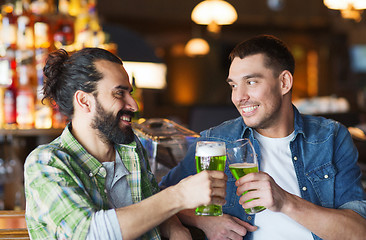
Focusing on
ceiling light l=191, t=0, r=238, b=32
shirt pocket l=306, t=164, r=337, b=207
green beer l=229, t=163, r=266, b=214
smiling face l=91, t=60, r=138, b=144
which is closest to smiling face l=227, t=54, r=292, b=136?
shirt pocket l=306, t=164, r=337, b=207

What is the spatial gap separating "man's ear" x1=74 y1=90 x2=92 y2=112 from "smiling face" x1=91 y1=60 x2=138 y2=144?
0.03 metres

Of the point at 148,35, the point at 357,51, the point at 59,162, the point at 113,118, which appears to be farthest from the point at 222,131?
the point at 357,51

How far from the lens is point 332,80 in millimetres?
9172

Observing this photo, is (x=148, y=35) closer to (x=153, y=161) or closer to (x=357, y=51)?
(x=357, y=51)

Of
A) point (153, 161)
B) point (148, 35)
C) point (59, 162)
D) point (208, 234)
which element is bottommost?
point (208, 234)

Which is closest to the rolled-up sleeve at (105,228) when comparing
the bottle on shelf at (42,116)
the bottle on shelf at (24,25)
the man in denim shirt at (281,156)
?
the man in denim shirt at (281,156)

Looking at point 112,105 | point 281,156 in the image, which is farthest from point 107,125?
point 281,156

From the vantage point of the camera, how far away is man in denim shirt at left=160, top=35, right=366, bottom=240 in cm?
158

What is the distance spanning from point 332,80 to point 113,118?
841 cm

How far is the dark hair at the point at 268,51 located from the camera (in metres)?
1.76

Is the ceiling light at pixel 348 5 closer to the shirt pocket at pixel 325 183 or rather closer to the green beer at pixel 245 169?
the shirt pocket at pixel 325 183

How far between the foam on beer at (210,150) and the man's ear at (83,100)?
384 mm

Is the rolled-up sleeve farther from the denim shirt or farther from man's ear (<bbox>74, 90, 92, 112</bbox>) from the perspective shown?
the denim shirt

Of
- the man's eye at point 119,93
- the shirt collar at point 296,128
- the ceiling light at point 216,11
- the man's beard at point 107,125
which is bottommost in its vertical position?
the shirt collar at point 296,128
